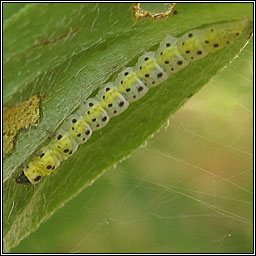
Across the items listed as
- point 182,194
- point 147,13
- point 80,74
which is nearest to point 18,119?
point 80,74

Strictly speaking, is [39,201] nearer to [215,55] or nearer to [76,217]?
[215,55]

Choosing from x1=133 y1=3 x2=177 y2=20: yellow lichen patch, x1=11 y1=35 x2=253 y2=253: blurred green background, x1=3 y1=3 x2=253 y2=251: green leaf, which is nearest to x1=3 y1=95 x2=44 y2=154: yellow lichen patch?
x1=3 y1=3 x2=253 y2=251: green leaf

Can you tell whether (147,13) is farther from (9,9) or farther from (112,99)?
(9,9)

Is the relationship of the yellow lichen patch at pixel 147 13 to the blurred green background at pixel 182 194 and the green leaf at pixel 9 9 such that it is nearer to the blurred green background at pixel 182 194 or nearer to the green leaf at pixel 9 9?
the green leaf at pixel 9 9

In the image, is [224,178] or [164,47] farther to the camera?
[224,178]

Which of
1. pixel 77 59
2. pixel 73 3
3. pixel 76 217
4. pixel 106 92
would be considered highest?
pixel 73 3

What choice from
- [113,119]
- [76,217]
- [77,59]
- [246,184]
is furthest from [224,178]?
[77,59]

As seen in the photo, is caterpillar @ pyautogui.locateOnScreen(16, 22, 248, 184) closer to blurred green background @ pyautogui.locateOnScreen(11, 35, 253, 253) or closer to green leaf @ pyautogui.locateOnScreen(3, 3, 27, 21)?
green leaf @ pyautogui.locateOnScreen(3, 3, 27, 21)
